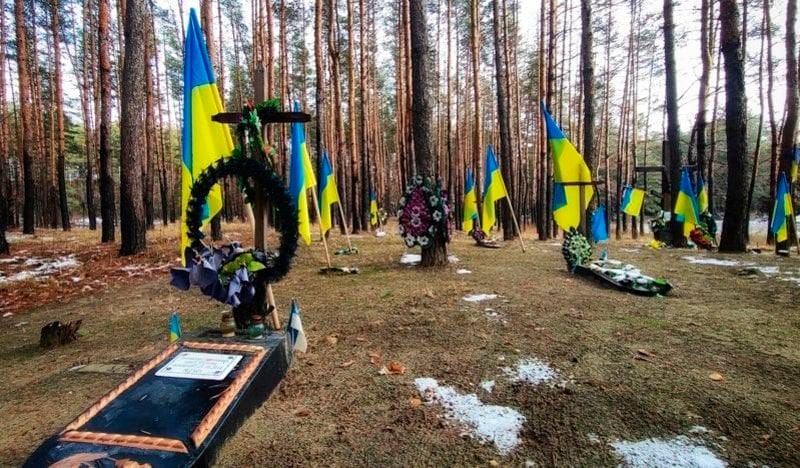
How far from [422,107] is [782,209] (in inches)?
276

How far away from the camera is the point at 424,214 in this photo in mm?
6016

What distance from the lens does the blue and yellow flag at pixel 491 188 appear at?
26.3 feet

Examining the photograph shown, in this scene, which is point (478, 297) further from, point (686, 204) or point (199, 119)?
point (686, 204)

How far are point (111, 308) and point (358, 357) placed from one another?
350 centimetres

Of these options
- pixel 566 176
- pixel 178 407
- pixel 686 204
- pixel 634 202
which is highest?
pixel 566 176

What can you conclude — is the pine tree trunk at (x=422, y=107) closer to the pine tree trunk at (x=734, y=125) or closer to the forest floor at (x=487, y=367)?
the forest floor at (x=487, y=367)

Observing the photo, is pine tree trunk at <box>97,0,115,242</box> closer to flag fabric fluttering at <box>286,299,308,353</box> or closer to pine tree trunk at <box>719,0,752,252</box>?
flag fabric fluttering at <box>286,299,308,353</box>

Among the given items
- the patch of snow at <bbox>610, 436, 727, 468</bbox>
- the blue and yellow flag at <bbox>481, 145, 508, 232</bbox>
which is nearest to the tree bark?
the blue and yellow flag at <bbox>481, 145, 508, 232</bbox>

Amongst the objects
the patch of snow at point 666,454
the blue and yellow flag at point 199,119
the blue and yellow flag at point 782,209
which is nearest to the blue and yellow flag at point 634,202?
the blue and yellow flag at point 782,209

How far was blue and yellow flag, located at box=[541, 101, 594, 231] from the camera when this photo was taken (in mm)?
5398

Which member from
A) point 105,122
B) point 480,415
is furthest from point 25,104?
point 480,415

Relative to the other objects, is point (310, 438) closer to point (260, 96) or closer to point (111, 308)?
point (260, 96)

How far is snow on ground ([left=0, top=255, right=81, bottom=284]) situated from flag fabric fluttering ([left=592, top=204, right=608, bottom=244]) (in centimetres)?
1186

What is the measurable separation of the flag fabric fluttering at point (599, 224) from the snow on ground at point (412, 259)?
6028mm
